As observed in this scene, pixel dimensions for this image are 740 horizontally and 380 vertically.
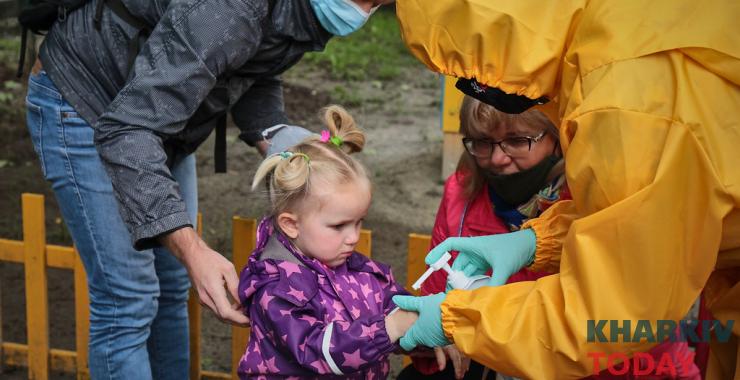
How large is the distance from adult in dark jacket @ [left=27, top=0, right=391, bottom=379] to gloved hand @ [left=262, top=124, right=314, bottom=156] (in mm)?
17

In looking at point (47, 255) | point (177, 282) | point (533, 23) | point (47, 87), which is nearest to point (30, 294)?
point (47, 255)

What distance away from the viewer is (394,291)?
2.53 metres

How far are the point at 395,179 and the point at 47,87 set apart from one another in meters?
3.75

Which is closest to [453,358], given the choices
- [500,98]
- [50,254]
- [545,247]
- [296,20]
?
[545,247]

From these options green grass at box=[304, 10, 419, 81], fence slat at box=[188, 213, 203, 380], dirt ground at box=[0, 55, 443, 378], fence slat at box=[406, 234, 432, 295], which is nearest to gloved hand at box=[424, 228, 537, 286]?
fence slat at box=[406, 234, 432, 295]

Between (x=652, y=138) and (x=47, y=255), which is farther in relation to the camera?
(x=47, y=255)

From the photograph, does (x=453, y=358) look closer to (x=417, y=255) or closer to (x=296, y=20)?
(x=417, y=255)

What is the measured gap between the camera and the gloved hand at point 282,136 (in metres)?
2.78

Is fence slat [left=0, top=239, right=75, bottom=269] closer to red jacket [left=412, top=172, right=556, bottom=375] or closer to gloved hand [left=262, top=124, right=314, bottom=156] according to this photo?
gloved hand [left=262, top=124, right=314, bottom=156]

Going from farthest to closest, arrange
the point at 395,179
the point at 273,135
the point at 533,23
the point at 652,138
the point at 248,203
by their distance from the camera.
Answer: the point at 395,179
the point at 248,203
the point at 273,135
the point at 533,23
the point at 652,138

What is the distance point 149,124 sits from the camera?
2434 millimetres

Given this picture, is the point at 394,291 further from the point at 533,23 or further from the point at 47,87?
the point at 47,87

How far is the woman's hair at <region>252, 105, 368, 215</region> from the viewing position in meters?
2.32

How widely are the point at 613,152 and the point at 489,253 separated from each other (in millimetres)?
651
